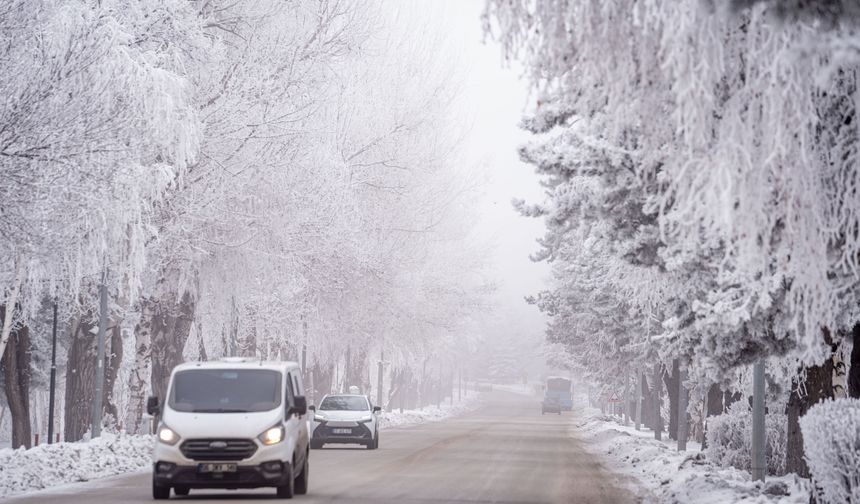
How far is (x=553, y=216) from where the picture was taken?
13.8 metres

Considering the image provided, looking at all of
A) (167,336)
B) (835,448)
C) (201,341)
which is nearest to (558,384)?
(201,341)

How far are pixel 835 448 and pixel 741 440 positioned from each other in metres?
17.1

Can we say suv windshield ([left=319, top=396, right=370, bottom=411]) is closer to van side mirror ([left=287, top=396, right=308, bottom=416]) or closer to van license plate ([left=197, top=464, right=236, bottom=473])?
van side mirror ([left=287, top=396, right=308, bottom=416])

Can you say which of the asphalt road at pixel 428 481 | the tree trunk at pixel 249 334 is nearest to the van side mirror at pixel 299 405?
the asphalt road at pixel 428 481

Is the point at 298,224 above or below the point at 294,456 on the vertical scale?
above

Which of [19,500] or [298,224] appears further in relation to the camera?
[298,224]

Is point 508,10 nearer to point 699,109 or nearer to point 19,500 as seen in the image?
point 699,109

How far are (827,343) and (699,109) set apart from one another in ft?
27.9

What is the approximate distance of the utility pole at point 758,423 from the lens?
20.4 meters

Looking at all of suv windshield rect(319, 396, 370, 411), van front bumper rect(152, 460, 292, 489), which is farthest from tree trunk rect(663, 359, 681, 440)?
van front bumper rect(152, 460, 292, 489)

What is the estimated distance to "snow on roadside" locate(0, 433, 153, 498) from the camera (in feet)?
65.6

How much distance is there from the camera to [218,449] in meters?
17.7

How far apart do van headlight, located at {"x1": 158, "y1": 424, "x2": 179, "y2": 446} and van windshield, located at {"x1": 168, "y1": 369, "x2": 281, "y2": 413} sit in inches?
20.0

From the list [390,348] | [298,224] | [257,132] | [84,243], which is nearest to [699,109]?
[84,243]
